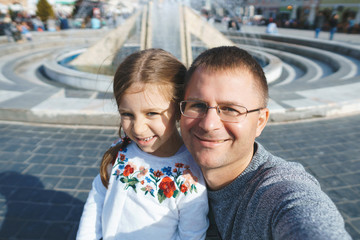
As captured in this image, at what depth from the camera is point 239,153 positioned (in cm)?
106

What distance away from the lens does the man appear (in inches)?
35.2

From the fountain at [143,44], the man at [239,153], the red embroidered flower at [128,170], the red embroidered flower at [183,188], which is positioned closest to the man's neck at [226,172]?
the man at [239,153]

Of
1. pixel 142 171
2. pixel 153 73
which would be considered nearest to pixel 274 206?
pixel 142 171

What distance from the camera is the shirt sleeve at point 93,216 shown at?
1.37 m

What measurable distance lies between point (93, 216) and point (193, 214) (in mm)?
632

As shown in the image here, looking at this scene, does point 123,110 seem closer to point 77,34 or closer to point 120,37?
point 120,37

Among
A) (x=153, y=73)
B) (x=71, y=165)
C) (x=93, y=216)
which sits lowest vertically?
(x=71, y=165)

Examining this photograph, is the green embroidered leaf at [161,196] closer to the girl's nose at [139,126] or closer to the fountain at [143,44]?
the girl's nose at [139,126]

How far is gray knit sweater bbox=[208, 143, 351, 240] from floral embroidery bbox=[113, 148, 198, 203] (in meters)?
0.15

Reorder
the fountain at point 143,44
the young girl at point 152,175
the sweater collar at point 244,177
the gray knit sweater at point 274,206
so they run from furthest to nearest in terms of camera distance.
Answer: the fountain at point 143,44, the young girl at point 152,175, the sweater collar at point 244,177, the gray knit sweater at point 274,206

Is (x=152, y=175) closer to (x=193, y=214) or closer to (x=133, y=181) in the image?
(x=133, y=181)

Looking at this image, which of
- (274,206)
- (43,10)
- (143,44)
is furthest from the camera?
(43,10)

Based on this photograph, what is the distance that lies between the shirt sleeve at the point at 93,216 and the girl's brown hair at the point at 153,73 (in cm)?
58

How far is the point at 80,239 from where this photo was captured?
4.48 feet
